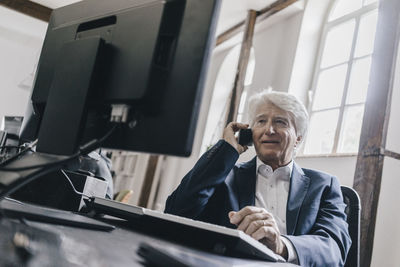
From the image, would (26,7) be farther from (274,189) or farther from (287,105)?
(274,189)

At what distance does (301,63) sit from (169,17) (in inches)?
169

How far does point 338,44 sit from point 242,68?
1310mm

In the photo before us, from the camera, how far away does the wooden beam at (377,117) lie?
2684mm

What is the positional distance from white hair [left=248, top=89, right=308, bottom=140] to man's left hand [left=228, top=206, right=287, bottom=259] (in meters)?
0.88

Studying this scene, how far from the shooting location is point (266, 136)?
5.97 feet

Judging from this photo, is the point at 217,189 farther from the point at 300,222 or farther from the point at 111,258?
the point at 111,258

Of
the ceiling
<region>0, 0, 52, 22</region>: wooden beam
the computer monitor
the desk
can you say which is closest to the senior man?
the desk

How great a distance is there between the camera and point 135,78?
684 mm

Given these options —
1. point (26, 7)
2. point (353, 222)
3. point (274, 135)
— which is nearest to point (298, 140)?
point (274, 135)

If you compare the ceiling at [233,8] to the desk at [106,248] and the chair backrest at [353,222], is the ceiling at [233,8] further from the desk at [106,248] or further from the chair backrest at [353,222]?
the desk at [106,248]

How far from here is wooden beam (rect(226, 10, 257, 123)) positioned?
5293mm

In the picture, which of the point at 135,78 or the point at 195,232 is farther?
the point at 195,232

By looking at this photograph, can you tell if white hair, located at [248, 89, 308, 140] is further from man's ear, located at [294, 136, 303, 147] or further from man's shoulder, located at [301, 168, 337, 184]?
man's shoulder, located at [301, 168, 337, 184]

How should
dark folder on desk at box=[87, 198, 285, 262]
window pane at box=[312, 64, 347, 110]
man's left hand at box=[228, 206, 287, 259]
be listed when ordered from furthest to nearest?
window pane at box=[312, 64, 347, 110] < man's left hand at box=[228, 206, 287, 259] < dark folder on desk at box=[87, 198, 285, 262]
